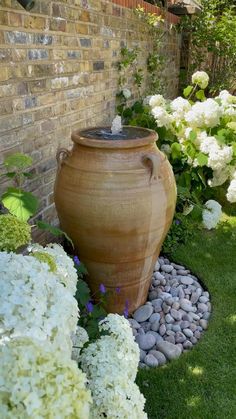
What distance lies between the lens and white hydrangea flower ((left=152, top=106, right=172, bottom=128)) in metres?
3.67

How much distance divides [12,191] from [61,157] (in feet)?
1.92

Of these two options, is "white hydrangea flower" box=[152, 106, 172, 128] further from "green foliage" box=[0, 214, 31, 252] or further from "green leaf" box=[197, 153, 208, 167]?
"green foliage" box=[0, 214, 31, 252]

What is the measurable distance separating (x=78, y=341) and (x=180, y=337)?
0.92 meters

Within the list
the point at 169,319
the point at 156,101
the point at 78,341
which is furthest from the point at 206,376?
the point at 156,101

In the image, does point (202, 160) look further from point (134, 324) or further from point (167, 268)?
point (134, 324)

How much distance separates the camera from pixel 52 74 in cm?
261

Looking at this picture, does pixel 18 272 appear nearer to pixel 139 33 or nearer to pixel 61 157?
pixel 61 157

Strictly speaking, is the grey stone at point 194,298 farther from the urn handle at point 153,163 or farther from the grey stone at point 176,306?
the urn handle at point 153,163

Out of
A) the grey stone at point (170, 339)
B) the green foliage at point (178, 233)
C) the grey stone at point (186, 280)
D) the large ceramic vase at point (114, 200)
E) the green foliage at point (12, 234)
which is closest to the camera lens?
the green foliage at point (12, 234)

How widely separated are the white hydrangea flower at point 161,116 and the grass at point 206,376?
4.95ft

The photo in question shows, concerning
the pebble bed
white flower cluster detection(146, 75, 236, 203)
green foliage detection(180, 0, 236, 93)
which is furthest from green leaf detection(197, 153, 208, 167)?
green foliage detection(180, 0, 236, 93)

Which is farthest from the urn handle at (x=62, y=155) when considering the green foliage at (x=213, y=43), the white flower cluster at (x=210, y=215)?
the green foliage at (x=213, y=43)

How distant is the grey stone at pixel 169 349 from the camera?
7.36 ft

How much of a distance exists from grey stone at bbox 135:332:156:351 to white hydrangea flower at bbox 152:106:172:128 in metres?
2.04
